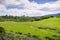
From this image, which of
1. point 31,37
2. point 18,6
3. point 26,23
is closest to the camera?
point 31,37

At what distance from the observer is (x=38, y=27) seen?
11.8ft

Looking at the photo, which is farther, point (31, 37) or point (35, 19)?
point (35, 19)

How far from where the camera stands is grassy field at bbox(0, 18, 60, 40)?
11.3ft

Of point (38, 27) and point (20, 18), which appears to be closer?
point (38, 27)

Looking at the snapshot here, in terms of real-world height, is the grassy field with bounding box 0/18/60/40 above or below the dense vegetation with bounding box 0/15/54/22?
below

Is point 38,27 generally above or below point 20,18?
below

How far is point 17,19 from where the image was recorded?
3.76 m

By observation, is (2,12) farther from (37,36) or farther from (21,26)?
(37,36)

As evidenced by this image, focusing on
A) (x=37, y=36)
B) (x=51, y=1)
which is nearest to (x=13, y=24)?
(x=37, y=36)

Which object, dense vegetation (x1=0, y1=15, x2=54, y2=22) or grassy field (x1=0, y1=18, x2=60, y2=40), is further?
dense vegetation (x1=0, y1=15, x2=54, y2=22)

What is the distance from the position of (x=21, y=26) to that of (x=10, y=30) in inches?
12.7

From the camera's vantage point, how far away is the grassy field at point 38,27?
3.46 metres

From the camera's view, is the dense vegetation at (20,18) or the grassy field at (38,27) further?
the dense vegetation at (20,18)

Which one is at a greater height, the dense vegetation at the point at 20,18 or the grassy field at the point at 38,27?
the dense vegetation at the point at 20,18
